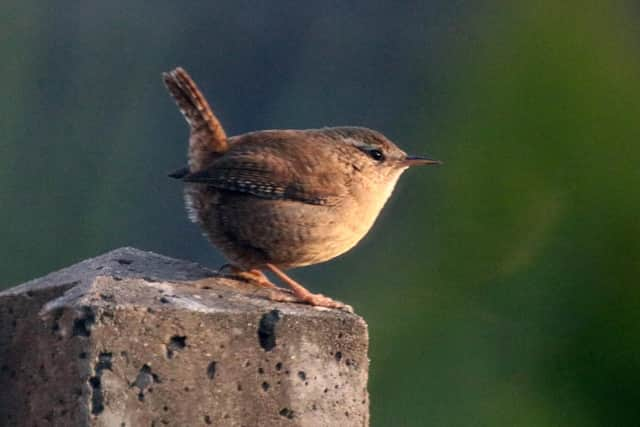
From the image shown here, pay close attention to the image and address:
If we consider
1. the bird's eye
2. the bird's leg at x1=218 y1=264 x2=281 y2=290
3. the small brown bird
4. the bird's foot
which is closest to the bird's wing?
the small brown bird

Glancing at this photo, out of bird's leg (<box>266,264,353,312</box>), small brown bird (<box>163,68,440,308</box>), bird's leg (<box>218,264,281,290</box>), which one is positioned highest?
small brown bird (<box>163,68,440,308</box>)

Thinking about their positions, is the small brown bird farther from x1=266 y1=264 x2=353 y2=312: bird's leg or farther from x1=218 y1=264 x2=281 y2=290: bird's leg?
x1=266 y1=264 x2=353 y2=312: bird's leg

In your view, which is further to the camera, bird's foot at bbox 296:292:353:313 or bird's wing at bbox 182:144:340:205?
bird's wing at bbox 182:144:340:205

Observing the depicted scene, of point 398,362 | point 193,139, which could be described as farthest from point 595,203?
point 193,139

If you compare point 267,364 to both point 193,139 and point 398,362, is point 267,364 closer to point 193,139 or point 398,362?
point 193,139

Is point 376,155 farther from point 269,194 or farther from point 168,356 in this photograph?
point 168,356

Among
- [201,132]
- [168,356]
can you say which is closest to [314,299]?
[168,356]

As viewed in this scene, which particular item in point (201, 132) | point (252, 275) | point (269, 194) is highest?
point (201, 132)
